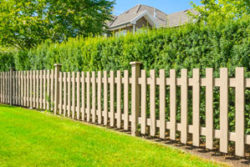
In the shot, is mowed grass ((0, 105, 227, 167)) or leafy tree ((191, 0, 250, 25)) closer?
mowed grass ((0, 105, 227, 167))

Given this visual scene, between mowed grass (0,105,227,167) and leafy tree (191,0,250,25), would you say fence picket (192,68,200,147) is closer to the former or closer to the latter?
mowed grass (0,105,227,167)

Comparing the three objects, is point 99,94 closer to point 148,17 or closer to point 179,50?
point 179,50

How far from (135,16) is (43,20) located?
46.8ft

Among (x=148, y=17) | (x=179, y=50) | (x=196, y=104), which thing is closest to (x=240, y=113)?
(x=196, y=104)

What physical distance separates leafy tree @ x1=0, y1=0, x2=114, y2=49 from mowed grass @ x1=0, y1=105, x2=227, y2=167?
11.5m

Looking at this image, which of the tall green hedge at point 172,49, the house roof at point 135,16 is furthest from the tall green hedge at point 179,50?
the house roof at point 135,16

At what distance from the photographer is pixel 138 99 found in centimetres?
500

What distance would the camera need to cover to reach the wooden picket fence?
360 cm

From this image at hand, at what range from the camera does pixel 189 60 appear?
4.49 meters

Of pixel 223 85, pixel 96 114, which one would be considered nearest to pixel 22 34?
pixel 96 114

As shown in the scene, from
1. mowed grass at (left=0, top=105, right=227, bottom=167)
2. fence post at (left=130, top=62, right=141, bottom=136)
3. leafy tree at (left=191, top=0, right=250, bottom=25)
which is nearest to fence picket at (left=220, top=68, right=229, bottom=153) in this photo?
mowed grass at (left=0, top=105, right=227, bottom=167)

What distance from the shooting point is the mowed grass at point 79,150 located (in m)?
3.37

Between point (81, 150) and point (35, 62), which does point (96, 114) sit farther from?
point (35, 62)

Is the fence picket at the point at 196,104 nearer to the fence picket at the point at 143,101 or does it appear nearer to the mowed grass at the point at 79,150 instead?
the mowed grass at the point at 79,150
